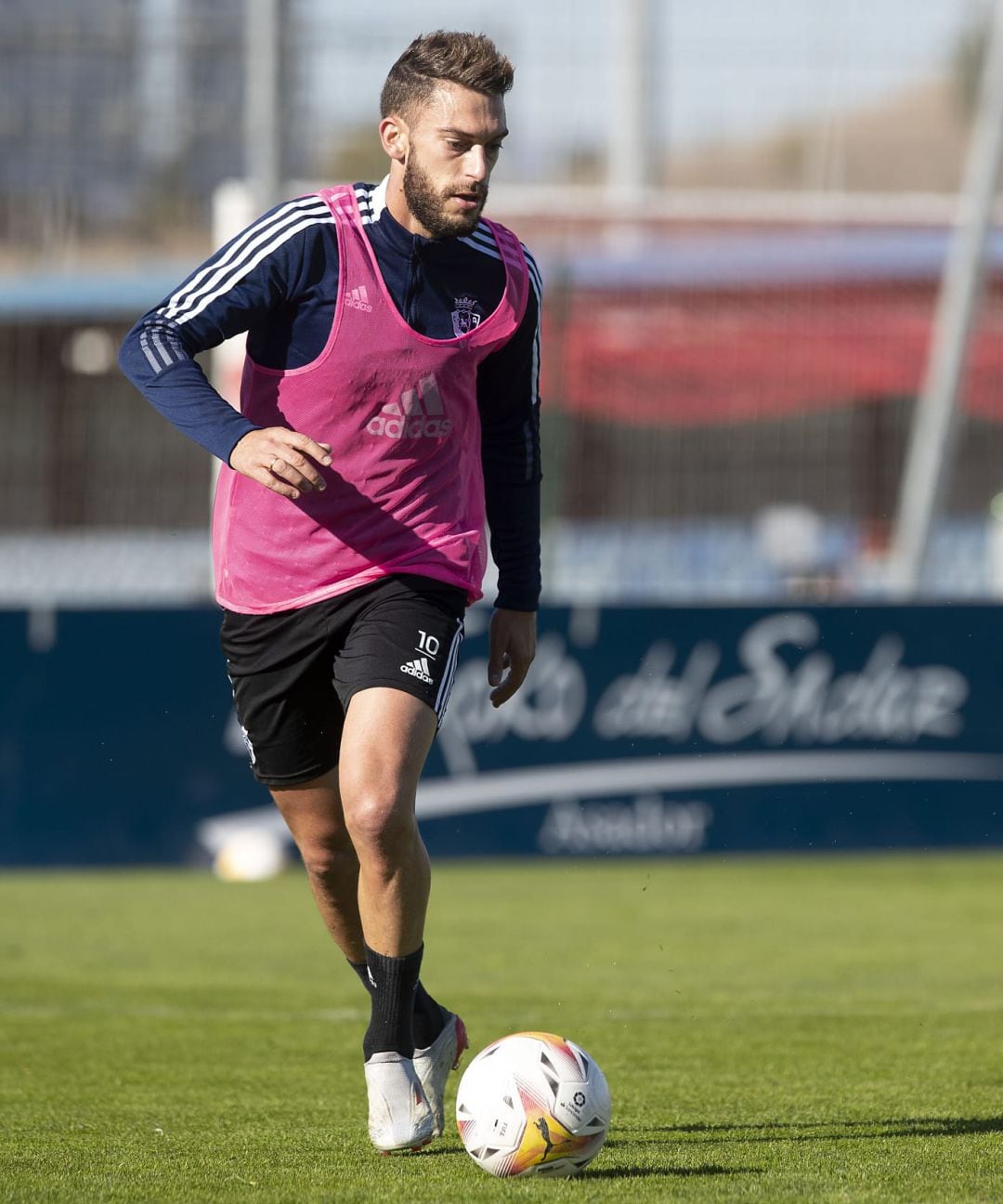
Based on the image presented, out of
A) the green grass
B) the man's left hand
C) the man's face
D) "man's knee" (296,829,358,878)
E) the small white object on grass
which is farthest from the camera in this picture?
the small white object on grass

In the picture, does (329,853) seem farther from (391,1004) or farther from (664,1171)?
(664,1171)

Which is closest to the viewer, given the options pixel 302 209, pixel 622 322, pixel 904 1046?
pixel 302 209

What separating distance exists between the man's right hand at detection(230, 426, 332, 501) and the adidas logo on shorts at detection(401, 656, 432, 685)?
53 centimetres

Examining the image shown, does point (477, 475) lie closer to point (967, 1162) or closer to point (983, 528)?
point (967, 1162)

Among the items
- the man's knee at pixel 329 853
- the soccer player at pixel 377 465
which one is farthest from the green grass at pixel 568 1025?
the man's knee at pixel 329 853

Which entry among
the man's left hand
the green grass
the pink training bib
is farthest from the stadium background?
the pink training bib

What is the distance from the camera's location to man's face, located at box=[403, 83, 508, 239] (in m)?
4.34

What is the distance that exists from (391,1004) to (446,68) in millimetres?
2017

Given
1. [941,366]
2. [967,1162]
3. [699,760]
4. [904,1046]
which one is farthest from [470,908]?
[967,1162]

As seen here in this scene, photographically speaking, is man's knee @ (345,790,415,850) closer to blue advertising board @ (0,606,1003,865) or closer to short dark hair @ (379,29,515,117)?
short dark hair @ (379,29,515,117)

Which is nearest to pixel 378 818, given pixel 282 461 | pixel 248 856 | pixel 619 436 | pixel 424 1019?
pixel 424 1019

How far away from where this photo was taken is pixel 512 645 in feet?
16.2

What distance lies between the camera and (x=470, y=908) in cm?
1012

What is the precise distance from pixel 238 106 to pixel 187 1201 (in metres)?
10.3
